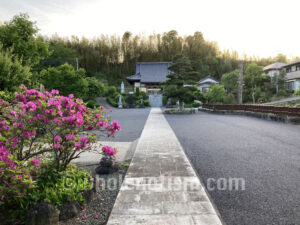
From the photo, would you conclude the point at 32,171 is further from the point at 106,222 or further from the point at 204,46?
the point at 204,46

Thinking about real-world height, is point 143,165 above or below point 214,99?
below

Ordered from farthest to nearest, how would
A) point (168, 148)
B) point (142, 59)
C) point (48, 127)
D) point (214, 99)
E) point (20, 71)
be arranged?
point (142, 59)
point (214, 99)
point (20, 71)
point (168, 148)
point (48, 127)

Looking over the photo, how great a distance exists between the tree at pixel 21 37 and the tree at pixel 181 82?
36.3ft

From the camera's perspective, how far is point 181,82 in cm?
1848

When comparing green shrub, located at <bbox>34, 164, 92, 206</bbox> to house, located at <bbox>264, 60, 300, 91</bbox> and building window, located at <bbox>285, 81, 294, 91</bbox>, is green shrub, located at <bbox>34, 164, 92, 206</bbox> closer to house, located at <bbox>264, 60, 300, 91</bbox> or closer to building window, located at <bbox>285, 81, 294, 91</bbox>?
house, located at <bbox>264, 60, 300, 91</bbox>

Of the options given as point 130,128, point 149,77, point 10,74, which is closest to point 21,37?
point 10,74

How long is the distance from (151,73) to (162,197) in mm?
35923

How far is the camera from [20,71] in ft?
25.2

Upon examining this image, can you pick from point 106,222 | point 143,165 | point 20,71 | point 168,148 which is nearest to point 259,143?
point 168,148

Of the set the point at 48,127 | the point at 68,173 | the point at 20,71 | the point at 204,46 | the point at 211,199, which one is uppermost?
the point at 204,46

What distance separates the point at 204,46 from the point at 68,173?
153ft

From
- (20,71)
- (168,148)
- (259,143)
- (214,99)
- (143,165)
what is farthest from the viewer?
(214,99)

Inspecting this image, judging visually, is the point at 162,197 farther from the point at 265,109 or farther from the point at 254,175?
the point at 265,109

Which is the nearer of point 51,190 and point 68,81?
point 51,190
